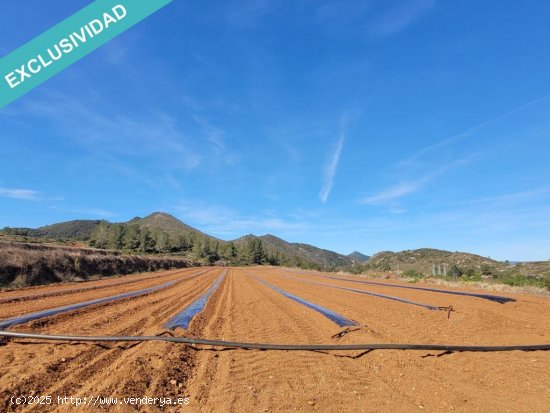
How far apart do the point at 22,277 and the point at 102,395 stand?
54.7 ft

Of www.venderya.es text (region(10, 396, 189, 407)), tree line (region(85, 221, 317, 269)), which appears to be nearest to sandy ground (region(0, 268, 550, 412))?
www.venderya.es text (region(10, 396, 189, 407))

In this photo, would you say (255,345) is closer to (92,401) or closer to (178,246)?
(92,401)

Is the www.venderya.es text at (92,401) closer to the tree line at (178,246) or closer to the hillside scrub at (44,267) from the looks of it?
the hillside scrub at (44,267)

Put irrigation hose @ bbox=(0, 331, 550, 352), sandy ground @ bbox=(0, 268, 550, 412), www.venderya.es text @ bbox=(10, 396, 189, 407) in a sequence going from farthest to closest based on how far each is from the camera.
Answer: irrigation hose @ bbox=(0, 331, 550, 352) → sandy ground @ bbox=(0, 268, 550, 412) → www.venderya.es text @ bbox=(10, 396, 189, 407)

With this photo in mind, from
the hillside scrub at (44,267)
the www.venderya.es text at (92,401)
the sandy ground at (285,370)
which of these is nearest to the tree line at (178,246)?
the hillside scrub at (44,267)

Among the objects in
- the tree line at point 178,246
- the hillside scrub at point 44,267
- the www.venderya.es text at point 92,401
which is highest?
the tree line at point 178,246

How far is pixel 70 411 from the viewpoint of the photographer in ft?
12.2

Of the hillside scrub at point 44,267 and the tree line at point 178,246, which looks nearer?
the hillside scrub at point 44,267

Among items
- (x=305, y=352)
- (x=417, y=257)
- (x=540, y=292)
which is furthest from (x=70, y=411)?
(x=417, y=257)

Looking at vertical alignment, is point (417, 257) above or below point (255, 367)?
above

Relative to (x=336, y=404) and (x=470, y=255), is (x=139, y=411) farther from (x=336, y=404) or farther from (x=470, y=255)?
(x=470, y=255)

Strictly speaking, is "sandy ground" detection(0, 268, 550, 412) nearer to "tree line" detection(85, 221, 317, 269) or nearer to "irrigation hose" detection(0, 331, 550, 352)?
"irrigation hose" detection(0, 331, 550, 352)

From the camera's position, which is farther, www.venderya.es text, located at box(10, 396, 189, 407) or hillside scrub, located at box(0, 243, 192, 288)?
hillside scrub, located at box(0, 243, 192, 288)

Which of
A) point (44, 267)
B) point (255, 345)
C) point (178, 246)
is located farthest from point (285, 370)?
point (178, 246)
